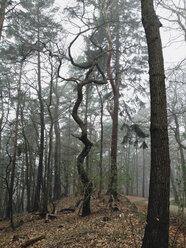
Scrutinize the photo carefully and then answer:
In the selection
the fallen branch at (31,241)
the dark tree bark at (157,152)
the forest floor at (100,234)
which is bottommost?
the fallen branch at (31,241)

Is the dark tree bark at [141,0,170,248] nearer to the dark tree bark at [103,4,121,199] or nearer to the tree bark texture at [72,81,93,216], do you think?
the dark tree bark at [103,4,121,199]

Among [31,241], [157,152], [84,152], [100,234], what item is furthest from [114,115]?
[157,152]

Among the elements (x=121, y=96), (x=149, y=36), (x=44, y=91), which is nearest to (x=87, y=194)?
(x=149, y=36)

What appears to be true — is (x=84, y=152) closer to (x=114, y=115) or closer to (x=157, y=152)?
(x=157, y=152)

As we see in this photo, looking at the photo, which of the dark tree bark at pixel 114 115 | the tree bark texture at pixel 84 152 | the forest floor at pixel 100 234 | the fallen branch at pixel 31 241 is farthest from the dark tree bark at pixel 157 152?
the fallen branch at pixel 31 241

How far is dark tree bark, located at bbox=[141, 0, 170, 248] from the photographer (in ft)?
8.68

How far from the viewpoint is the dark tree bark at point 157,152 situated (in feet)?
8.68

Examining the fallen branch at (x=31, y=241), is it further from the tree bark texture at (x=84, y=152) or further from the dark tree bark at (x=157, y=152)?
the dark tree bark at (x=157, y=152)

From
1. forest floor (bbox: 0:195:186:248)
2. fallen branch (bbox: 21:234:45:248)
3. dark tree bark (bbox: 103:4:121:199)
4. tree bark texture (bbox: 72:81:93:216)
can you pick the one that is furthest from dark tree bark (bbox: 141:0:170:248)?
fallen branch (bbox: 21:234:45:248)

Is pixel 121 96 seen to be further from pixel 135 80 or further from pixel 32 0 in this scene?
pixel 32 0

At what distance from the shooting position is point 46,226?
7.28m

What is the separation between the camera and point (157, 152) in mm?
2902

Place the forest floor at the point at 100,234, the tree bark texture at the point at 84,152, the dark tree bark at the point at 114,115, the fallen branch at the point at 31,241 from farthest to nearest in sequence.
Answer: the dark tree bark at the point at 114,115 → the tree bark texture at the point at 84,152 → the fallen branch at the point at 31,241 → the forest floor at the point at 100,234

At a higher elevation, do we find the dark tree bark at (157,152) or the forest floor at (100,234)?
the dark tree bark at (157,152)
